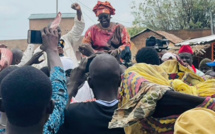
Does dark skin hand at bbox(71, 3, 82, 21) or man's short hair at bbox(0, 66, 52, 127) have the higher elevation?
dark skin hand at bbox(71, 3, 82, 21)

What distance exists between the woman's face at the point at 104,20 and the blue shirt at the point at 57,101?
388 cm

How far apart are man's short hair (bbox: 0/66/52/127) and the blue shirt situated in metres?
0.33

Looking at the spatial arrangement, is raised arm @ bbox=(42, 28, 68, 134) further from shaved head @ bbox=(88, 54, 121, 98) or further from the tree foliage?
the tree foliage

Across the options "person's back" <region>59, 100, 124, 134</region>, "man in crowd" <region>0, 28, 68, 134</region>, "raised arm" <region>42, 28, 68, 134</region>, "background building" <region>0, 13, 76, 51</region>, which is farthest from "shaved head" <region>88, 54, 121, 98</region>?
"background building" <region>0, 13, 76, 51</region>

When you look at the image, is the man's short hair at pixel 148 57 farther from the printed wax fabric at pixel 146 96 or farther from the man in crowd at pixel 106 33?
the printed wax fabric at pixel 146 96

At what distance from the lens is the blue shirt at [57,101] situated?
103 inches

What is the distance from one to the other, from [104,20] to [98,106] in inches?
152

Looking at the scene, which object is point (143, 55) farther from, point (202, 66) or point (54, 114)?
point (202, 66)

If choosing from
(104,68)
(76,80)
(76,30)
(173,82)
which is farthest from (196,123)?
(76,30)

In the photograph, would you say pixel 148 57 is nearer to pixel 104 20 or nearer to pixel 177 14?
pixel 104 20

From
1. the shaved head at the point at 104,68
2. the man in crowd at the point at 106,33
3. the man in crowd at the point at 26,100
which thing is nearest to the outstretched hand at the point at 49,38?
the shaved head at the point at 104,68

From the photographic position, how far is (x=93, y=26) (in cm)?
686

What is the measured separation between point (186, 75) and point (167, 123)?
0.72 meters

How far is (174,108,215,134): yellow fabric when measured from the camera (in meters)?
1.73
